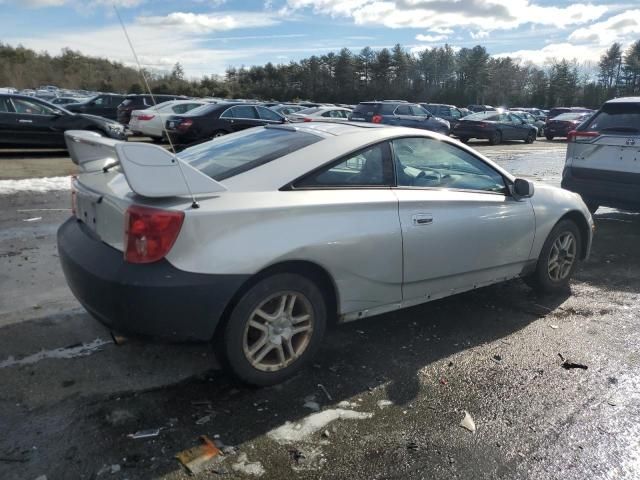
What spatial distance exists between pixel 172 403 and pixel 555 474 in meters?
1.98

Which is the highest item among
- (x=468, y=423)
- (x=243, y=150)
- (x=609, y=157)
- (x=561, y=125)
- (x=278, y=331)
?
(x=243, y=150)

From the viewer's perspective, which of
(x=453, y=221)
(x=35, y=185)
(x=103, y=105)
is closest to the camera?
(x=453, y=221)

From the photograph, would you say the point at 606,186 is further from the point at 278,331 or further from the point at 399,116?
the point at 399,116

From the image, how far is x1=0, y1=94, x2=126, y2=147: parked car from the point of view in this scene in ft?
45.5

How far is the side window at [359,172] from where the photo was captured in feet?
10.9

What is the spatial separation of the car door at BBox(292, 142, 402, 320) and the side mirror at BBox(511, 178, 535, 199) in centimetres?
127

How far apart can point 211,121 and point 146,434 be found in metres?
14.7

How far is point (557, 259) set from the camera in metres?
4.92

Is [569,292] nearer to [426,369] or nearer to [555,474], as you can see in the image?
[426,369]

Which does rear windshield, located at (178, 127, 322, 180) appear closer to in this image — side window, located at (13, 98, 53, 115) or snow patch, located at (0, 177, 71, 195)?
snow patch, located at (0, 177, 71, 195)

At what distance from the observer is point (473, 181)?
421cm

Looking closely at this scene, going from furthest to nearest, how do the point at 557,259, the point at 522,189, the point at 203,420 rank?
the point at 557,259 → the point at 522,189 → the point at 203,420

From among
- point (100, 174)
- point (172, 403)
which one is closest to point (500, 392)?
point (172, 403)

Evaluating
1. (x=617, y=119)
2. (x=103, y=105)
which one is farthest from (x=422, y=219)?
(x=103, y=105)
